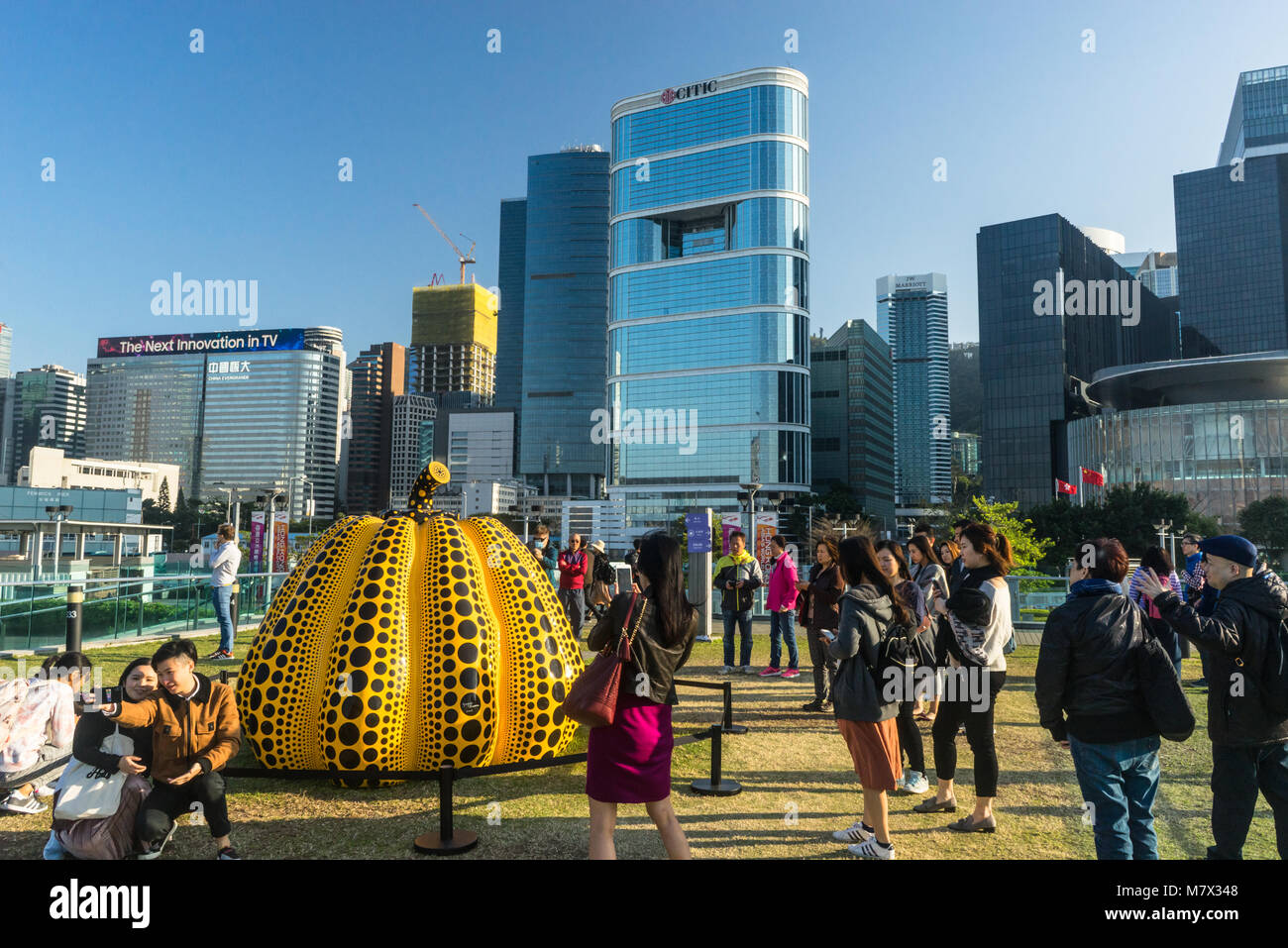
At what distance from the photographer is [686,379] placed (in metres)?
101

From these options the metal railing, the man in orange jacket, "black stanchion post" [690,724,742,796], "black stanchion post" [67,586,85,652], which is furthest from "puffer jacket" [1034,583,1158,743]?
the metal railing

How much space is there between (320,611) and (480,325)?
20119 centimetres

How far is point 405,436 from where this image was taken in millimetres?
174875

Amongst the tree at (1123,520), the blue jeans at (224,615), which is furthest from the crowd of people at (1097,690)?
the tree at (1123,520)

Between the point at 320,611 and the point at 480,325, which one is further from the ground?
the point at 480,325

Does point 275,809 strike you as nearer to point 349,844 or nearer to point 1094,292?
point 349,844

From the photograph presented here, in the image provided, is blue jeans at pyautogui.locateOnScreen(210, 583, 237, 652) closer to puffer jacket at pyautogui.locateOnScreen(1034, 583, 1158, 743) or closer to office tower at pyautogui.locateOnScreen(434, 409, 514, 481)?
puffer jacket at pyautogui.locateOnScreen(1034, 583, 1158, 743)

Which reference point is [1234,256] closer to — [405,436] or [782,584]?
[782,584]

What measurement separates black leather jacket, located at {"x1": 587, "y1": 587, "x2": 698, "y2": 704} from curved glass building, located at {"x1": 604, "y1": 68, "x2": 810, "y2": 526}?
91511 millimetres

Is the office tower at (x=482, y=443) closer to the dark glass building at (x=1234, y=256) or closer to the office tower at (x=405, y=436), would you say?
the office tower at (x=405, y=436)

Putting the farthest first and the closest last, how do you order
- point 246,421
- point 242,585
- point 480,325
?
point 480,325
point 246,421
point 242,585

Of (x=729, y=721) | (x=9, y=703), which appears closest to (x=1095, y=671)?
(x=729, y=721)

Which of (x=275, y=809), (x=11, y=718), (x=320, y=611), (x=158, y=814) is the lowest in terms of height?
(x=275, y=809)
